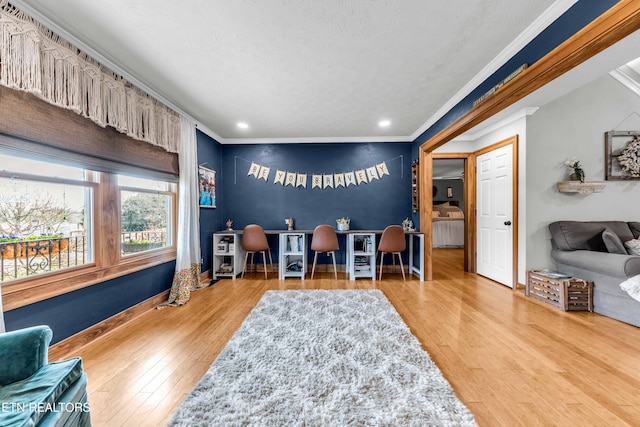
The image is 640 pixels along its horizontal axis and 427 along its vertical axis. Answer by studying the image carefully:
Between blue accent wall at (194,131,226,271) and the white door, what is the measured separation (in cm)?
436

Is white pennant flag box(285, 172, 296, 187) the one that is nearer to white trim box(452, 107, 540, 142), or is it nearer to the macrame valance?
the macrame valance

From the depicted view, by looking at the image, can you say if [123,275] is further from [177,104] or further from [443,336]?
[443,336]

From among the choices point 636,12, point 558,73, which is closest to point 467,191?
point 558,73

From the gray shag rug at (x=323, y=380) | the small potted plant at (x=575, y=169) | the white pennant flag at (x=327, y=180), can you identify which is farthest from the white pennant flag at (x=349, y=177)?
the small potted plant at (x=575, y=169)

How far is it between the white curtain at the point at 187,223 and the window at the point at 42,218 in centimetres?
96

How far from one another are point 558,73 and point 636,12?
0.54m

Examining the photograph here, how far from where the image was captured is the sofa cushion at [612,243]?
2.50 metres

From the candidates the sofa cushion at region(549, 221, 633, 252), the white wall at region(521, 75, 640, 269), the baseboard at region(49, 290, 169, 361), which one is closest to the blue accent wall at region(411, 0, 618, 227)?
the white wall at region(521, 75, 640, 269)

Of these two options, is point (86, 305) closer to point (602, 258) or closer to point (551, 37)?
point (551, 37)

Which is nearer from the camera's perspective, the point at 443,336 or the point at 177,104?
the point at 443,336

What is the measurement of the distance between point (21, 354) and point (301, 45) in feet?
7.64

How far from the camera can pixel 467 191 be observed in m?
4.04

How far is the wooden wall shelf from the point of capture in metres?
2.76

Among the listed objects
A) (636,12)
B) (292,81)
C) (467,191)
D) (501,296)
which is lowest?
(501,296)
